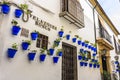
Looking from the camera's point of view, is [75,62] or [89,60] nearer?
[75,62]

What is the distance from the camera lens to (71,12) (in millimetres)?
6934

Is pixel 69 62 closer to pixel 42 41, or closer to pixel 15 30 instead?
pixel 42 41

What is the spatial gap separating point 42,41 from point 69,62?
7.41 feet

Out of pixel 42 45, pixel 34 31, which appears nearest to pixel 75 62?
pixel 42 45

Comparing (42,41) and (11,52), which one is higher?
(42,41)

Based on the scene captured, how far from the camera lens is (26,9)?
15.9ft

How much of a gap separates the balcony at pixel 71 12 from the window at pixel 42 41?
1.56 meters

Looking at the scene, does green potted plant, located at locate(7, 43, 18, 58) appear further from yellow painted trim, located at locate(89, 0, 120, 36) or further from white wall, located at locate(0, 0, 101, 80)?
yellow painted trim, located at locate(89, 0, 120, 36)

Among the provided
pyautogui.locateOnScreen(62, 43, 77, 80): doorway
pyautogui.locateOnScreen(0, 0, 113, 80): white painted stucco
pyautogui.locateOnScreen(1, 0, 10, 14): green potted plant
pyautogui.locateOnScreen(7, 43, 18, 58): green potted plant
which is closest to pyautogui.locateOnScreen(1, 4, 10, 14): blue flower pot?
pyautogui.locateOnScreen(1, 0, 10, 14): green potted plant

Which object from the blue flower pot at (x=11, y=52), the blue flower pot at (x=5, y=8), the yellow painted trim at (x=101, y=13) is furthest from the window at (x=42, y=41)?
the yellow painted trim at (x=101, y=13)

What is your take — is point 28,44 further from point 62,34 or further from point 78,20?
point 78,20

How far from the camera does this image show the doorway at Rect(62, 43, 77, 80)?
6720 mm

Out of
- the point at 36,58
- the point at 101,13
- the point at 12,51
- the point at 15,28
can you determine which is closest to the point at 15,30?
the point at 15,28

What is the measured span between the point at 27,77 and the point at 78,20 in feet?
13.0
